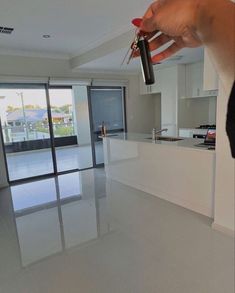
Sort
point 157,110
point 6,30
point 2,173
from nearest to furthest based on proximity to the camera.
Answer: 1. point 6,30
2. point 2,173
3. point 157,110

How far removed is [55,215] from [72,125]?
17.9 ft

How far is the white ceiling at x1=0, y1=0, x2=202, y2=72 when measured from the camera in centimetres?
258

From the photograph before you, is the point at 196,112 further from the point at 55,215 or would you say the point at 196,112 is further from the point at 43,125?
the point at 55,215

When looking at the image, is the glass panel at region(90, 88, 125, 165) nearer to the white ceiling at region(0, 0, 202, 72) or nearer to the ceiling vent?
the white ceiling at region(0, 0, 202, 72)

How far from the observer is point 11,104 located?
4.58 metres

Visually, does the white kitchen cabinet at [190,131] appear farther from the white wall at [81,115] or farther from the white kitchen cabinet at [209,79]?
the white wall at [81,115]

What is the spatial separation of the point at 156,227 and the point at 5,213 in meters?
2.17

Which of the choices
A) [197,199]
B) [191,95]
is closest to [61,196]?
[197,199]

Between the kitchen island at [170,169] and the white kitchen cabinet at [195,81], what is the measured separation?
205 centimetres

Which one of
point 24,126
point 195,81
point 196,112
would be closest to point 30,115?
point 24,126

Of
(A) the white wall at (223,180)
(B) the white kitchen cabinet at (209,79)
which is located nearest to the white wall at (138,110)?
(B) the white kitchen cabinet at (209,79)

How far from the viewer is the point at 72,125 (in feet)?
26.6

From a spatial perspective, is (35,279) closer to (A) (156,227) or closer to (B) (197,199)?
(A) (156,227)

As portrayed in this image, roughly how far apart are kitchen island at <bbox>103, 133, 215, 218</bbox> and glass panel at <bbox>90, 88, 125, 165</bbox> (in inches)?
54.6
